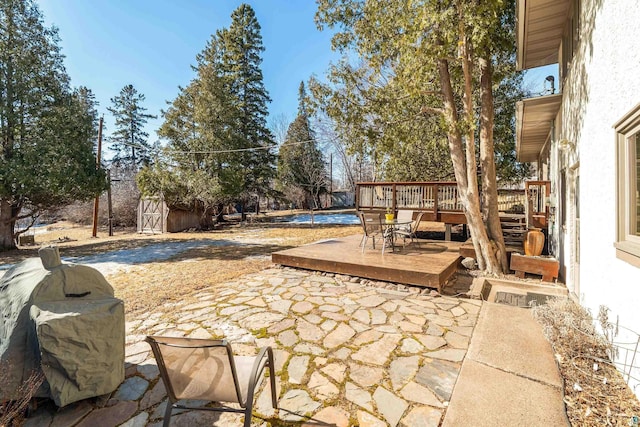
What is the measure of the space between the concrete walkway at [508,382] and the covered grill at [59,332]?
2538mm

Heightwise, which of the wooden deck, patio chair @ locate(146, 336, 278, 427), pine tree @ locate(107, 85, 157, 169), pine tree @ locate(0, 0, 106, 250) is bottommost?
the wooden deck

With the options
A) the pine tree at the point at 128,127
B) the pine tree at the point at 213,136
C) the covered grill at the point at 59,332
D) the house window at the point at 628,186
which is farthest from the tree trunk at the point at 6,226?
the pine tree at the point at 128,127

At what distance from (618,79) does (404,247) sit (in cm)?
530

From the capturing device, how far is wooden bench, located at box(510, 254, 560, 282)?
5105 mm

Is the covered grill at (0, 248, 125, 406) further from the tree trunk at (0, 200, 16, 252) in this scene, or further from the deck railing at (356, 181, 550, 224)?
the tree trunk at (0, 200, 16, 252)

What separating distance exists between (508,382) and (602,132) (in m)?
2.46

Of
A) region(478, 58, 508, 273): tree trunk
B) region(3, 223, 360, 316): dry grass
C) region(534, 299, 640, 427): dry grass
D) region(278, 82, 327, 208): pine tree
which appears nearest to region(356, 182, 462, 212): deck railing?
region(478, 58, 508, 273): tree trunk

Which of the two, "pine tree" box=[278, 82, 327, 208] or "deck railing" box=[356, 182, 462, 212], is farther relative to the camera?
"pine tree" box=[278, 82, 327, 208]

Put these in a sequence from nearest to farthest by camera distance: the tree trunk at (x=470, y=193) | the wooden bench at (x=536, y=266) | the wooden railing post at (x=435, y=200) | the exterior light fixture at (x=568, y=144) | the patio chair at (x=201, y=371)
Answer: the patio chair at (x=201, y=371) < the exterior light fixture at (x=568, y=144) < the wooden bench at (x=536, y=266) < the tree trunk at (x=470, y=193) < the wooden railing post at (x=435, y=200)

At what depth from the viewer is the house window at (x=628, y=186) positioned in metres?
2.11

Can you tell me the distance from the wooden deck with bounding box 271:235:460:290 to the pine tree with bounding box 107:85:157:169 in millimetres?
26603

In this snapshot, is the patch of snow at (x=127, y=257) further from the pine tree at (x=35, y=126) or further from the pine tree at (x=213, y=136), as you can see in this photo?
the pine tree at (x=213, y=136)

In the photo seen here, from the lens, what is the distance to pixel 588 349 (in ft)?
8.67

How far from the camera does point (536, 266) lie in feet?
17.2
